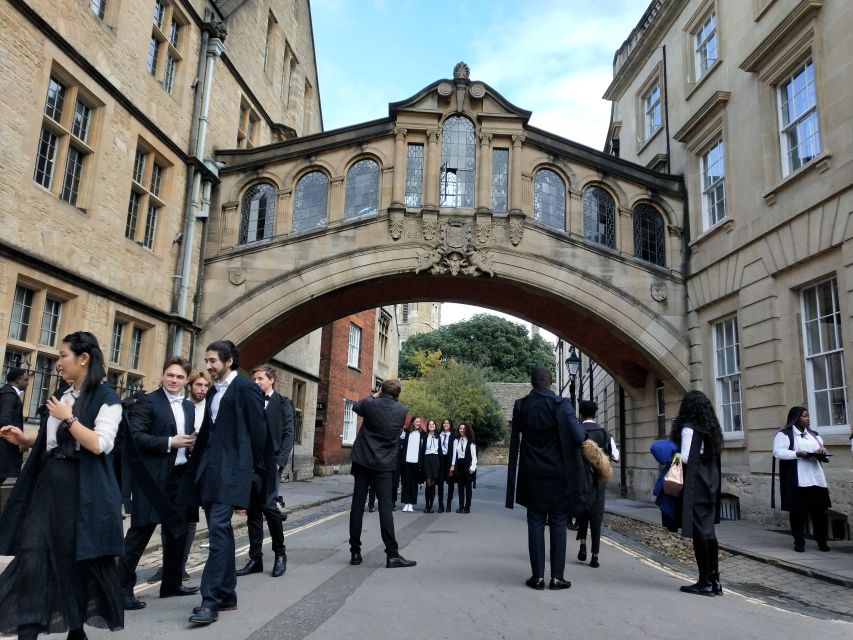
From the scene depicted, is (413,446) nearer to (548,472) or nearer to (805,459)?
(805,459)

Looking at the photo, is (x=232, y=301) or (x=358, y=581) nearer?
(x=358, y=581)

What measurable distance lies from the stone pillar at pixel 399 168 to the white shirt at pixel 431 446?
5485 mm

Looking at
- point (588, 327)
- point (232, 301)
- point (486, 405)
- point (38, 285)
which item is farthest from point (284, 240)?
point (486, 405)

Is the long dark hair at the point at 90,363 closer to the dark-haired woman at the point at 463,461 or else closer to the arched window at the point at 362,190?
the dark-haired woman at the point at 463,461

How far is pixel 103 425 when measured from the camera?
3.84 m

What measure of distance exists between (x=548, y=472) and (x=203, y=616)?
3083mm

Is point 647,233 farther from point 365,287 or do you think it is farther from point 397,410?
point 397,410

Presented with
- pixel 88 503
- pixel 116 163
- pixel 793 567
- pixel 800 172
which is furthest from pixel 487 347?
pixel 88 503

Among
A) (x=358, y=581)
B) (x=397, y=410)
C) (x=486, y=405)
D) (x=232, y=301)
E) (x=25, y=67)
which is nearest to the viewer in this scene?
(x=358, y=581)

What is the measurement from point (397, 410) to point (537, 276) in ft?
30.6

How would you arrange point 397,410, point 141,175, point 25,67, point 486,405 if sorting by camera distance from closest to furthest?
point 397,410 → point 25,67 → point 141,175 → point 486,405

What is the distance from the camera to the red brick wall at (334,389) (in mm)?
25688

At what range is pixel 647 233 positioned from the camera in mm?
16516

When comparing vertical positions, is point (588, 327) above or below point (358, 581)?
above
